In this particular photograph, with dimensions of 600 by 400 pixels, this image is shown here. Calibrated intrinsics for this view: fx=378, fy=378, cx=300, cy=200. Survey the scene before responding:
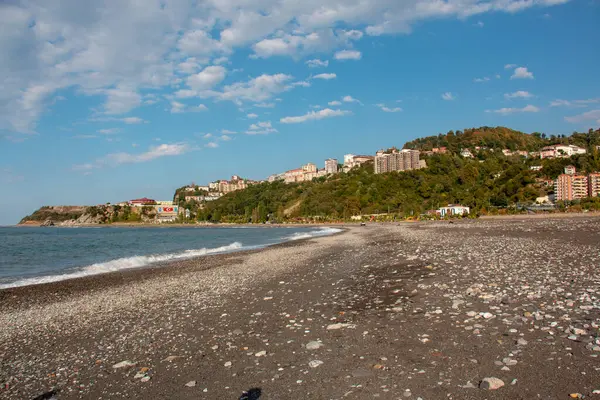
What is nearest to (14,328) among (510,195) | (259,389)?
(259,389)

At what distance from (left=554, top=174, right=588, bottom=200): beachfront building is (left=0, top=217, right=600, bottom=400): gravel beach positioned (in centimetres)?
12974

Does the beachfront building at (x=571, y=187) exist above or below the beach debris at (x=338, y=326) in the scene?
above

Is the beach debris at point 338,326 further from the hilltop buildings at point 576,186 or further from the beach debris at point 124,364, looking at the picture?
the hilltop buildings at point 576,186

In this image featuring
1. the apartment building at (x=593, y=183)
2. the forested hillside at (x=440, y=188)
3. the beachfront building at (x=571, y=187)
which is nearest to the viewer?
the beachfront building at (x=571, y=187)

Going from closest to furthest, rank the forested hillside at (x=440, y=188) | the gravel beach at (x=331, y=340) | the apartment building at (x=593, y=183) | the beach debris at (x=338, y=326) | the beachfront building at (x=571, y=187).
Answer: the gravel beach at (x=331, y=340) < the beach debris at (x=338, y=326) < the beachfront building at (x=571, y=187) < the apartment building at (x=593, y=183) < the forested hillside at (x=440, y=188)

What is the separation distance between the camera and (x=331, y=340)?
7203 millimetres

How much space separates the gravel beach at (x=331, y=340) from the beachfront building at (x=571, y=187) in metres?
130

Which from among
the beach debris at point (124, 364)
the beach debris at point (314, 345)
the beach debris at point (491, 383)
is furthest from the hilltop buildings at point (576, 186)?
the beach debris at point (124, 364)

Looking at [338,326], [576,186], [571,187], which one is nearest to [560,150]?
[576,186]

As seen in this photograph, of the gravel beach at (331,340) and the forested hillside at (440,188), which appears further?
the forested hillside at (440,188)

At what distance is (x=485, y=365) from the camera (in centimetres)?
542

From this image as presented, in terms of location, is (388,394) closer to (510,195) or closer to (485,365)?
(485,365)

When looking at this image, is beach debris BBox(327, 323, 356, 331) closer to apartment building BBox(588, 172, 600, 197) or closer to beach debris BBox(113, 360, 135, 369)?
beach debris BBox(113, 360, 135, 369)

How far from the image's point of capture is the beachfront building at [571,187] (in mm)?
119250
